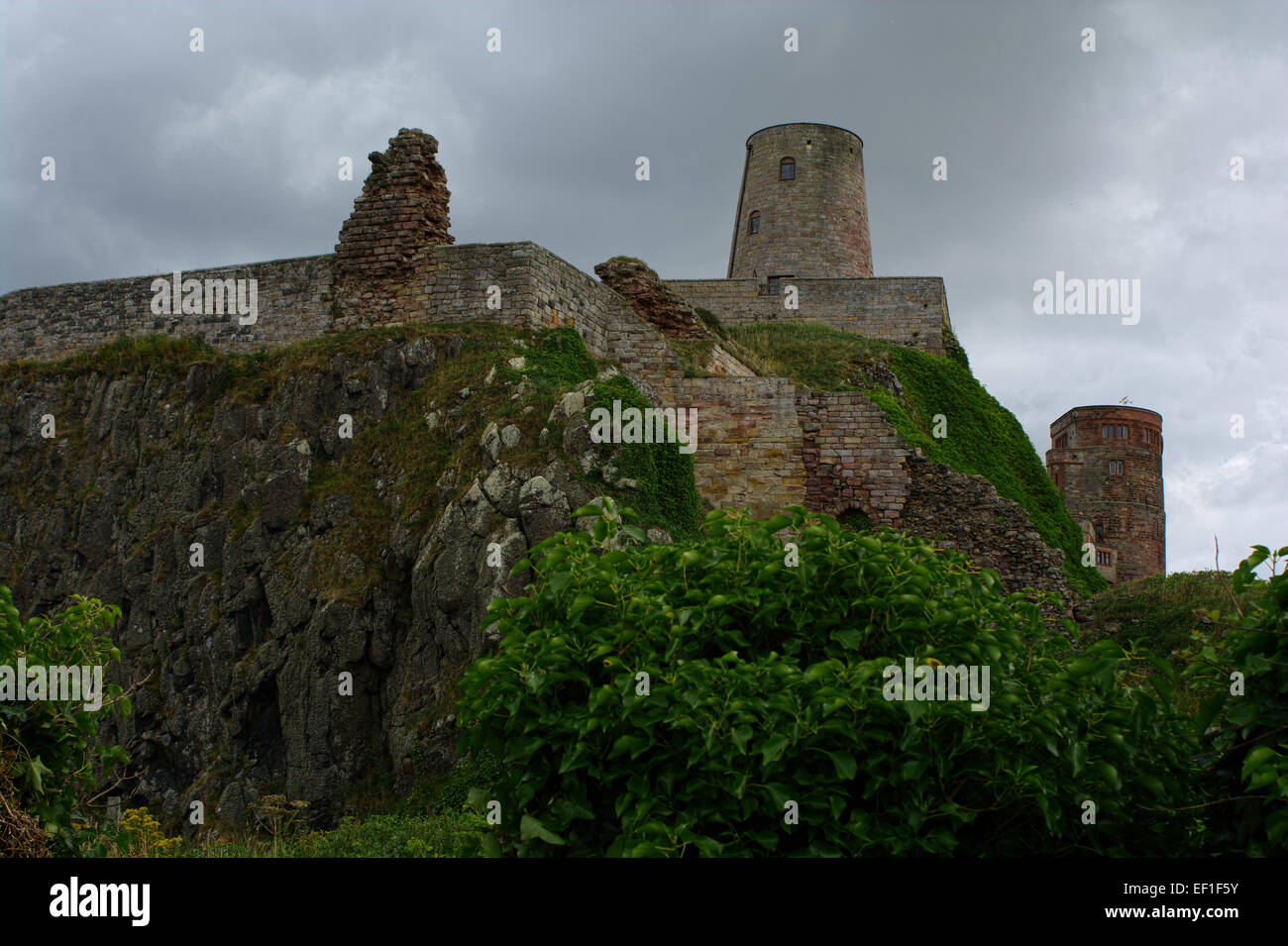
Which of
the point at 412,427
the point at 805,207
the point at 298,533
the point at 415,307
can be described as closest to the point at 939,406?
the point at 805,207

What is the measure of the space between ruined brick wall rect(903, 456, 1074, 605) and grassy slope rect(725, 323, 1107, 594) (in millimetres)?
545

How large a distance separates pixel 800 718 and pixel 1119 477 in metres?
41.1

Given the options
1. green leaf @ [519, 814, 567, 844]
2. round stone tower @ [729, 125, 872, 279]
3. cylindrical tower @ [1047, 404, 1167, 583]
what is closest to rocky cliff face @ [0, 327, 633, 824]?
green leaf @ [519, 814, 567, 844]

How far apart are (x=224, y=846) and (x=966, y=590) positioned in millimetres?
7927

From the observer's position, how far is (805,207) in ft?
120

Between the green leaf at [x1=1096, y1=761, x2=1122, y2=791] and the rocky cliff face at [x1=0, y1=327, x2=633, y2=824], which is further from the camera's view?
the rocky cliff face at [x1=0, y1=327, x2=633, y2=824]

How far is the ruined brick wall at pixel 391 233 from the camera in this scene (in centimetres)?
2016

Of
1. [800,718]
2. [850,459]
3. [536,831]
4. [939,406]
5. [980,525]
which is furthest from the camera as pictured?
[939,406]

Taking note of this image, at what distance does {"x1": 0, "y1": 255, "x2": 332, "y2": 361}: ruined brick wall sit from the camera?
68.7 ft

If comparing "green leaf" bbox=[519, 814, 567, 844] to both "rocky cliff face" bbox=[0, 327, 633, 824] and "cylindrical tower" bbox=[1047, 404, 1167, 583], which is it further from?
"cylindrical tower" bbox=[1047, 404, 1167, 583]

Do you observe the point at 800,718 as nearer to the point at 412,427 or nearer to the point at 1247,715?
the point at 1247,715

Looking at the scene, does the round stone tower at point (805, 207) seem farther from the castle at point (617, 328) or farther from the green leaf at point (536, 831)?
the green leaf at point (536, 831)

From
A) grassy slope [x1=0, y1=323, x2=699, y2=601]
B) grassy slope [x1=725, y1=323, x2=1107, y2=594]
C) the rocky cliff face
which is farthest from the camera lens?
grassy slope [x1=725, y1=323, x2=1107, y2=594]

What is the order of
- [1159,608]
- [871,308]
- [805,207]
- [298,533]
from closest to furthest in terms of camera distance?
[298,533] → [1159,608] → [871,308] → [805,207]
